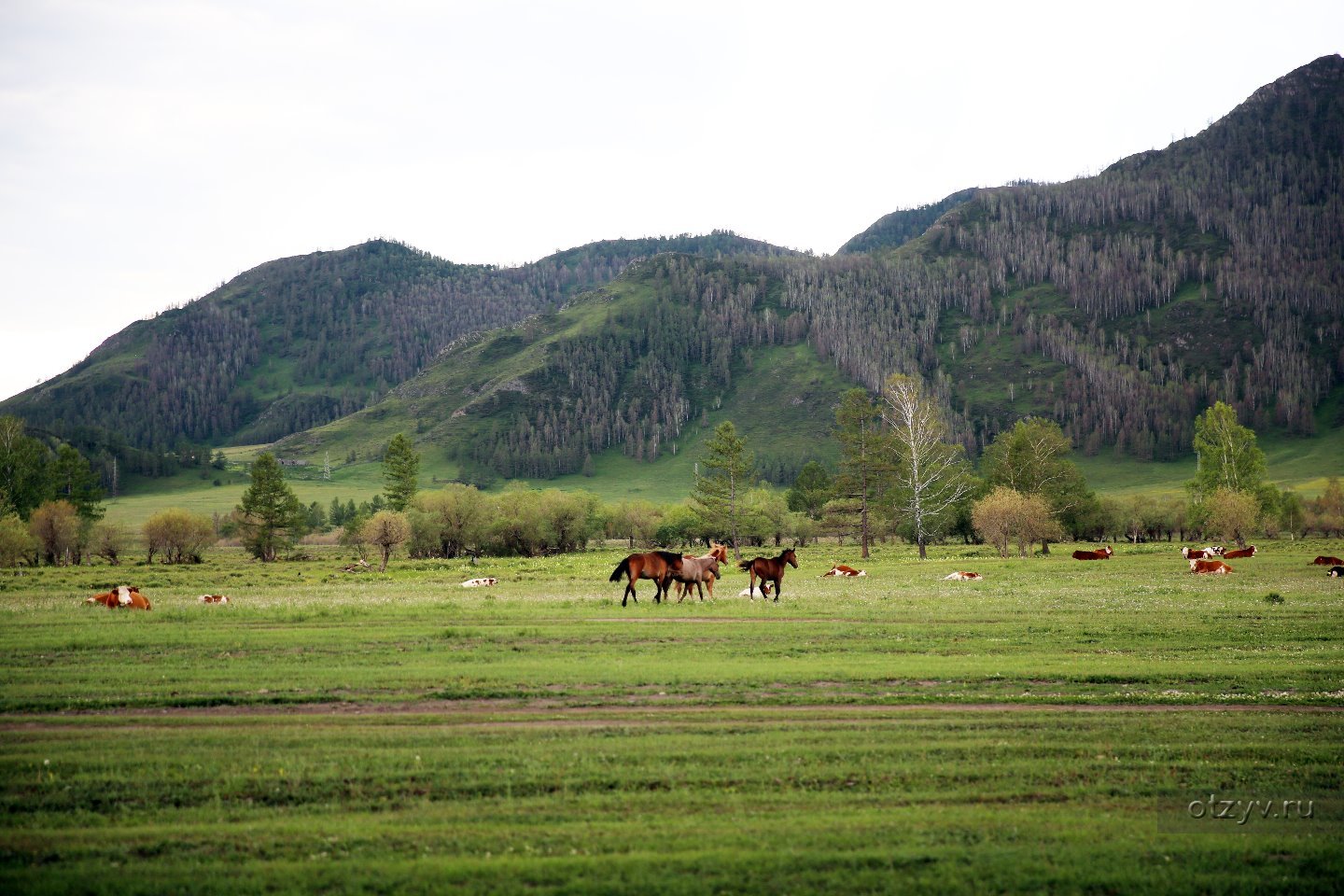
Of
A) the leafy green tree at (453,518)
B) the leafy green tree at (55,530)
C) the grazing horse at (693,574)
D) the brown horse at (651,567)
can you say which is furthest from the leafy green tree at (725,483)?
the leafy green tree at (55,530)

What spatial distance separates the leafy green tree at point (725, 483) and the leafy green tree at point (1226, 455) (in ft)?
148

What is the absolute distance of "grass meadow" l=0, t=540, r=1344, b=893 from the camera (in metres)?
8.12

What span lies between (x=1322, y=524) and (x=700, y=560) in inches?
4661

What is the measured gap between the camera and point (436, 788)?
10.2 metres

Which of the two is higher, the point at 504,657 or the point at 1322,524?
the point at 504,657

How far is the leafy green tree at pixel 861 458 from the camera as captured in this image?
68.8m

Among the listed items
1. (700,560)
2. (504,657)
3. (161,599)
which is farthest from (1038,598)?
(161,599)

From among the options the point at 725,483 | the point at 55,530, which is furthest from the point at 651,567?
the point at 55,530

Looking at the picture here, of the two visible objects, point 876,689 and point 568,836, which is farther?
point 876,689

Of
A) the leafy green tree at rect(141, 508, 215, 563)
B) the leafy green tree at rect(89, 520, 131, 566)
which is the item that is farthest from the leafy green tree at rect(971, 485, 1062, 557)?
the leafy green tree at rect(89, 520, 131, 566)

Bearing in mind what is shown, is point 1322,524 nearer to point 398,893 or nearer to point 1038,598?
point 1038,598

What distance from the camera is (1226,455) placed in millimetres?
83375

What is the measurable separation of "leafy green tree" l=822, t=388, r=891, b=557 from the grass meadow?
4470cm

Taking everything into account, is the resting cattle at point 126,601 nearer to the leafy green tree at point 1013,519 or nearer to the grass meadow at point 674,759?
the grass meadow at point 674,759
